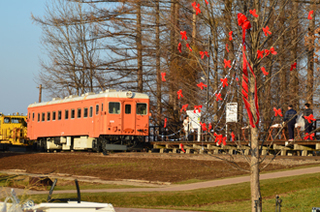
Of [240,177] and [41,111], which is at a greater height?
[41,111]

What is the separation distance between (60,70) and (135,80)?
6606mm

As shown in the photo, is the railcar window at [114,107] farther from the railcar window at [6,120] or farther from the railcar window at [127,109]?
the railcar window at [6,120]

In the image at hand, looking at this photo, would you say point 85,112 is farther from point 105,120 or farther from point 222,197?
point 222,197

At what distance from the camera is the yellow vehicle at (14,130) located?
42.5 m

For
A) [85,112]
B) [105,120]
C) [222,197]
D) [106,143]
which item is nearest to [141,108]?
[105,120]

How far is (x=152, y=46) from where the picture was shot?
37531mm

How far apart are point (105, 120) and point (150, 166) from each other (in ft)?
26.0

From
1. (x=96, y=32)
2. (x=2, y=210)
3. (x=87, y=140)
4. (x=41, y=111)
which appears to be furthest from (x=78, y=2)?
(x=2, y=210)

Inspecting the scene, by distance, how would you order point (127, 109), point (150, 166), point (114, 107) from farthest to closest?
point (127, 109) → point (114, 107) → point (150, 166)

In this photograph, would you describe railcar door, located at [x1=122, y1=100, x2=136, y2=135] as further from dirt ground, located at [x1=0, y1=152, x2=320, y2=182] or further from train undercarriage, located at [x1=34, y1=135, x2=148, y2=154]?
dirt ground, located at [x1=0, y1=152, x2=320, y2=182]

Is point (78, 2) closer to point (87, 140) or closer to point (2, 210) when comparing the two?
point (87, 140)

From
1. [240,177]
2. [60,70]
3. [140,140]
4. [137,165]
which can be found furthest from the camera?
[60,70]

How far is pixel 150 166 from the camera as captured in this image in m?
22.2

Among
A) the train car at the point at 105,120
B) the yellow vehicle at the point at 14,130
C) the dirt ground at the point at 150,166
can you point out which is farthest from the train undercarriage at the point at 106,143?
the yellow vehicle at the point at 14,130
